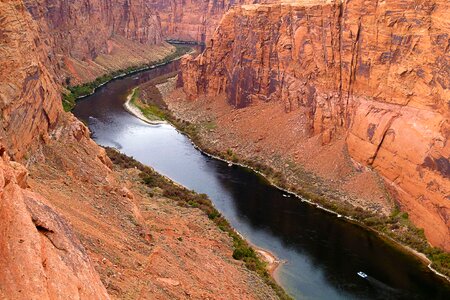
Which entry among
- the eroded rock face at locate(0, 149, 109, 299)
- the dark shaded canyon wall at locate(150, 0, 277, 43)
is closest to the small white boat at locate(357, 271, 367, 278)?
the eroded rock face at locate(0, 149, 109, 299)

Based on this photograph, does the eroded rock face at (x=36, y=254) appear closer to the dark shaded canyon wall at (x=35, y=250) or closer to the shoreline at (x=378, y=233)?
the dark shaded canyon wall at (x=35, y=250)

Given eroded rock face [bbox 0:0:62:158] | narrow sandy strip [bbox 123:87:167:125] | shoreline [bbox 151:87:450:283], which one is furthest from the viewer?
narrow sandy strip [bbox 123:87:167:125]

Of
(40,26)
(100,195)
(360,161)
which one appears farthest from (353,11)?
(40,26)

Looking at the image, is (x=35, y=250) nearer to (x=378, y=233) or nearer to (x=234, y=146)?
(x=378, y=233)

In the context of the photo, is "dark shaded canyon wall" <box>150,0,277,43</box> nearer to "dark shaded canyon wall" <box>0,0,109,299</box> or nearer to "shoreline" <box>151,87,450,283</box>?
"shoreline" <box>151,87,450,283</box>

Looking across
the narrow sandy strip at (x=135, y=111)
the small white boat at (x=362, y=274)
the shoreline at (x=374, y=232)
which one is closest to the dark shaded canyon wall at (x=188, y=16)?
the narrow sandy strip at (x=135, y=111)

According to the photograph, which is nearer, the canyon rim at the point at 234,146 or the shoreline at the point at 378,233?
the canyon rim at the point at 234,146

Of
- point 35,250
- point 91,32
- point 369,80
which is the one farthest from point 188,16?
point 35,250
